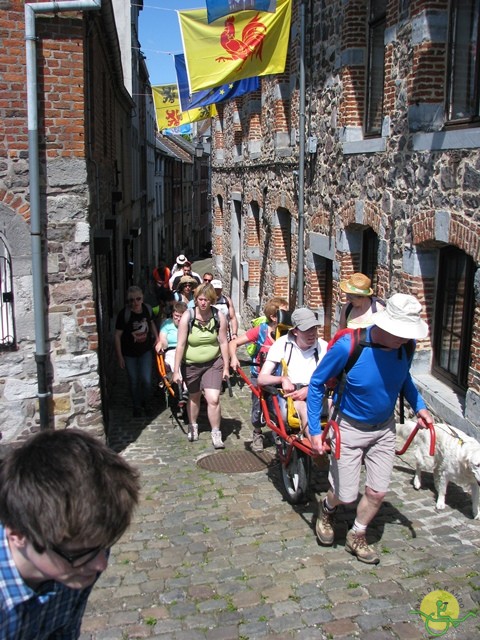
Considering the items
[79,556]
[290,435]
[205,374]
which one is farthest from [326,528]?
[79,556]

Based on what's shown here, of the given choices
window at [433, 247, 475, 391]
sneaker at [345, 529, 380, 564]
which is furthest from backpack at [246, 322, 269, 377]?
sneaker at [345, 529, 380, 564]

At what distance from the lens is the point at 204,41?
8.66m

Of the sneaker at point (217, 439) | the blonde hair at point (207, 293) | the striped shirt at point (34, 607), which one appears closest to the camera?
the striped shirt at point (34, 607)

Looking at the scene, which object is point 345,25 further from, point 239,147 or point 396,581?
point 239,147


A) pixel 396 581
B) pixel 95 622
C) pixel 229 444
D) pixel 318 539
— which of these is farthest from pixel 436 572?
pixel 229 444

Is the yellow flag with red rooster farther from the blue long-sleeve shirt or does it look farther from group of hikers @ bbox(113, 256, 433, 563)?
the blue long-sleeve shirt

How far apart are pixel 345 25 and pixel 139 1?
636 inches

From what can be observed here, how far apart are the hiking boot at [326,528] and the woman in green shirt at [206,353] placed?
230 cm

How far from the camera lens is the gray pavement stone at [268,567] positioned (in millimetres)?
3973

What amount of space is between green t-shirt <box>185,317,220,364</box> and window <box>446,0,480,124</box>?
330 cm

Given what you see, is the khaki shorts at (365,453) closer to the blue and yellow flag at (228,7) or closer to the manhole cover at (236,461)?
the manhole cover at (236,461)

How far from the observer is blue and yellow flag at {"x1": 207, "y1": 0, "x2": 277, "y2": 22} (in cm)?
838

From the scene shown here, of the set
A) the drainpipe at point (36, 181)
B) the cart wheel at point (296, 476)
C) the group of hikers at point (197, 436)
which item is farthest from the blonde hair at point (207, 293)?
the cart wheel at point (296, 476)

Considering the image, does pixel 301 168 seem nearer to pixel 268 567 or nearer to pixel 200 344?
pixel 200 344
